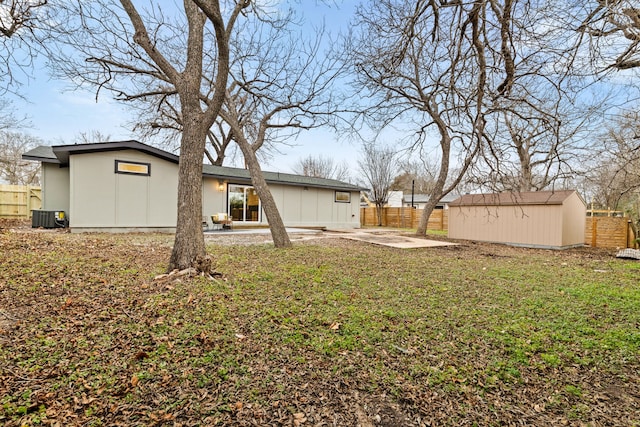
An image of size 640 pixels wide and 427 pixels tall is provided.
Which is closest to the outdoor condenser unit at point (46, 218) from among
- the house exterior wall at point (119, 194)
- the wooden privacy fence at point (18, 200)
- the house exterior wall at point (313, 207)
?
the house exterior wall at point (119, 194)

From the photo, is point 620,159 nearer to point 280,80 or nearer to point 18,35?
point 280,80

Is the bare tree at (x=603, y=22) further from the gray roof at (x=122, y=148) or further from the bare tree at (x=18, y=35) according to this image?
the gray roof at (x=122, y=148)

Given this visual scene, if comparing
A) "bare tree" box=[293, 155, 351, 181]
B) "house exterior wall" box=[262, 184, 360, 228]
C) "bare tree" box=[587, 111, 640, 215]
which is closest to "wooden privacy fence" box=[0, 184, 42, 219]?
"house exterior wall" box=[262, 184, 360, 228]

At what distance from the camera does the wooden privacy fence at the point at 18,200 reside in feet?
44.2

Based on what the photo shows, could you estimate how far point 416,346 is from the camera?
256 centimetres

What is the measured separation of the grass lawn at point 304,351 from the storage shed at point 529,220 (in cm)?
579

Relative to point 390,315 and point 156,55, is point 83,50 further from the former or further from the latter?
point 390,315

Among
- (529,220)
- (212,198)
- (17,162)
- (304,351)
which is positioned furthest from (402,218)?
(17,162)

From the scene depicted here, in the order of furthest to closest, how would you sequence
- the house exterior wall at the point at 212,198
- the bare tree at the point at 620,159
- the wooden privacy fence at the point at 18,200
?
the wooden privacy fence at the point at 18,200
the house exterior wall at the point at 212,198
the bare tree at the point at 620,159

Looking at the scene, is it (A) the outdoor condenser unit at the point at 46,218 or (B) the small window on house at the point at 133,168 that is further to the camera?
(A) the outdoor condenser unit at the point at 46,218

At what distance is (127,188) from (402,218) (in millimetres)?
16241

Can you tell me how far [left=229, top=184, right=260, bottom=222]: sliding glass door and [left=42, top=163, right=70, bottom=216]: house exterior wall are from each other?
5903 mm

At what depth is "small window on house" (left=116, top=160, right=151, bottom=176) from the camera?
998cm

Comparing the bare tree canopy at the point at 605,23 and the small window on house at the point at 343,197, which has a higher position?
the bare tree canopy at the point at 605,23
